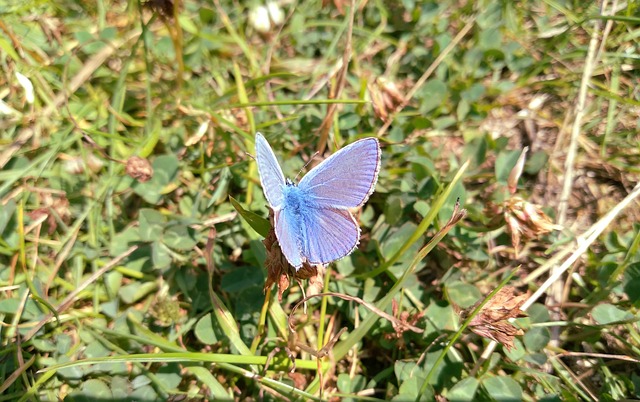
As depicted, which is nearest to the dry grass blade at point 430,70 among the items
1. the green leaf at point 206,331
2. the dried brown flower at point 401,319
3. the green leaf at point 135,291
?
the dried brown flower at point 401,319

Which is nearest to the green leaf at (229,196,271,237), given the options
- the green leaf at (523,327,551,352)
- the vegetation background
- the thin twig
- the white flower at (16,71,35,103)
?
the vegetation background

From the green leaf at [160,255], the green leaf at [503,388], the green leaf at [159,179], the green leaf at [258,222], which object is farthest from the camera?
the green leaf at [159,179]

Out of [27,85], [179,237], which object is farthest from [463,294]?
[27,85]

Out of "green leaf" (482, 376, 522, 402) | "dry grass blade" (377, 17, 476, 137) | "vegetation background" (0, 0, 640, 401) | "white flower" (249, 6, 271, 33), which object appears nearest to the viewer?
"green leaf" (482, 376, 522, 402)

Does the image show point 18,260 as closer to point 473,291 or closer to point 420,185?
point 420,185

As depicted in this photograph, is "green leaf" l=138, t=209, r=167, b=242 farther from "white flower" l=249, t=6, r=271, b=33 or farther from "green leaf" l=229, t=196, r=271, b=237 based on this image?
"white flower" l=249, t=6, r=271, b=33

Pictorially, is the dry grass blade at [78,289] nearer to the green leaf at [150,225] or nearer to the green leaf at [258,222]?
the green leaf at [150,225]

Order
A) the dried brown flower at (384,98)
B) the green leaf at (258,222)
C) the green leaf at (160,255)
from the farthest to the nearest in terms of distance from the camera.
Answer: the dried brown flower at (384,98) → the green leaf at (160,255) → the green leaf at (258,222)

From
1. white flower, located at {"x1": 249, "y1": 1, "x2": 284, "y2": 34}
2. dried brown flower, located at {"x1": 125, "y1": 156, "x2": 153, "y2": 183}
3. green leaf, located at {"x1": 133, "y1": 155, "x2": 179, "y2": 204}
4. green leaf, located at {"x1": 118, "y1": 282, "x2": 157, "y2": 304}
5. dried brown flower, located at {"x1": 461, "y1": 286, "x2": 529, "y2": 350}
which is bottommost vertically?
dried brown flower, located at {"x1": 461, "y1": 286, "x2": 529, "y2": 350}

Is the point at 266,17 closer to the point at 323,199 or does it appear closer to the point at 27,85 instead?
the point at 27,85
